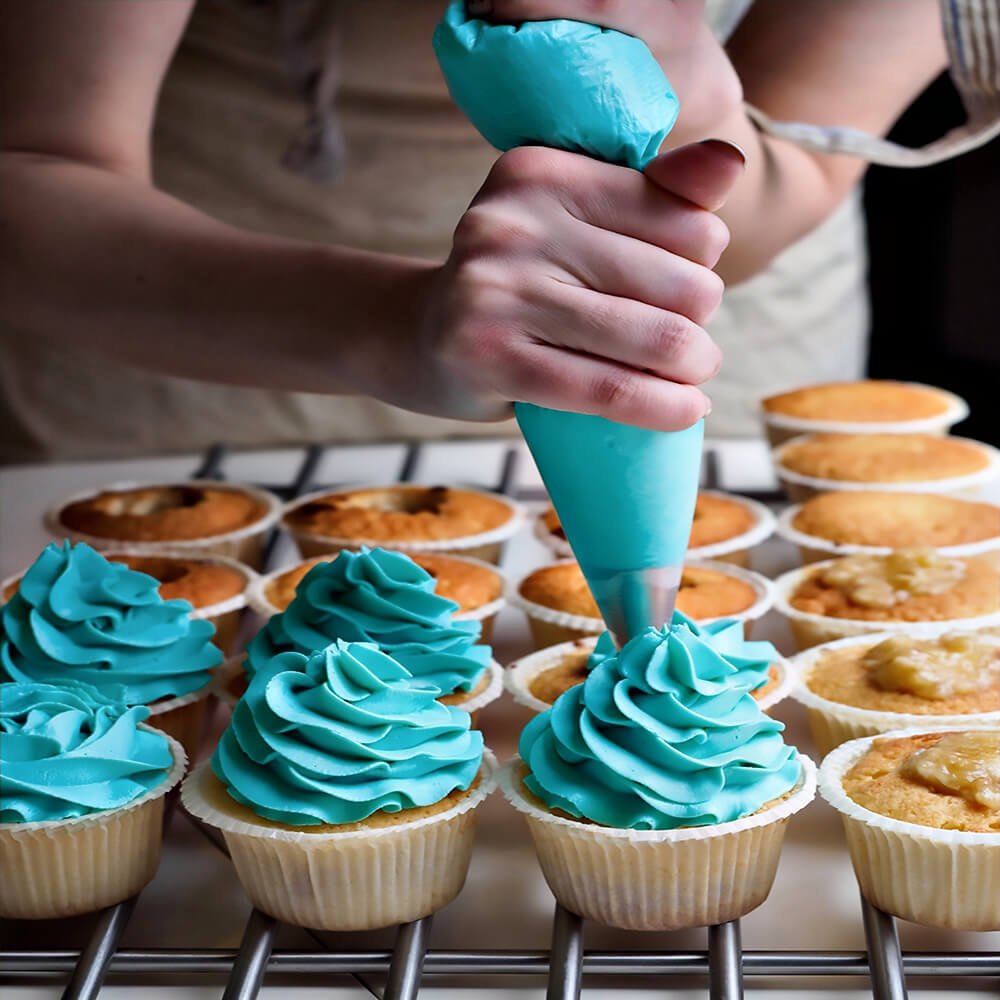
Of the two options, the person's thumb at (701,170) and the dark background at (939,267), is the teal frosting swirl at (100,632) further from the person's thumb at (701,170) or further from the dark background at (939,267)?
the dark background at (939,267)

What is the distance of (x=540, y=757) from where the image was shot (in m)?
1.29

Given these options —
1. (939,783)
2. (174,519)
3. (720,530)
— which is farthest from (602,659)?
(174,519)

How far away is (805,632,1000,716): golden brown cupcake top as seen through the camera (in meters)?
1.45

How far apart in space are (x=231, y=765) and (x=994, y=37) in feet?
4.61

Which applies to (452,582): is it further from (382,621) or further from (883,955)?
(883,955)

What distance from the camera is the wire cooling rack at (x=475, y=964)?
42.1 inches

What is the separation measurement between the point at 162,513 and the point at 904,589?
1101 mm

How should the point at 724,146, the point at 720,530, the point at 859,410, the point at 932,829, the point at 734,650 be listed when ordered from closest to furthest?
the point at 724,146
the point at 932,829
the point at 734,650
the point at 720,530
the point at 859,410

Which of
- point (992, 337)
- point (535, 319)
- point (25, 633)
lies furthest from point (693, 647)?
point (992, 337)

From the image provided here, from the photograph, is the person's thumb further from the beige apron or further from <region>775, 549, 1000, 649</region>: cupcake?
the beige apron

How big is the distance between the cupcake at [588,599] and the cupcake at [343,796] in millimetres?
466

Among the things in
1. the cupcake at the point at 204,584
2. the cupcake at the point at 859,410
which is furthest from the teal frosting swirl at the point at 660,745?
the cupcake at the point at 859,410

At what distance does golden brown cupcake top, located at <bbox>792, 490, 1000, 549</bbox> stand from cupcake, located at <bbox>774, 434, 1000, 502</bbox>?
0.08 meters

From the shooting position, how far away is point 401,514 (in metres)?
2.12
